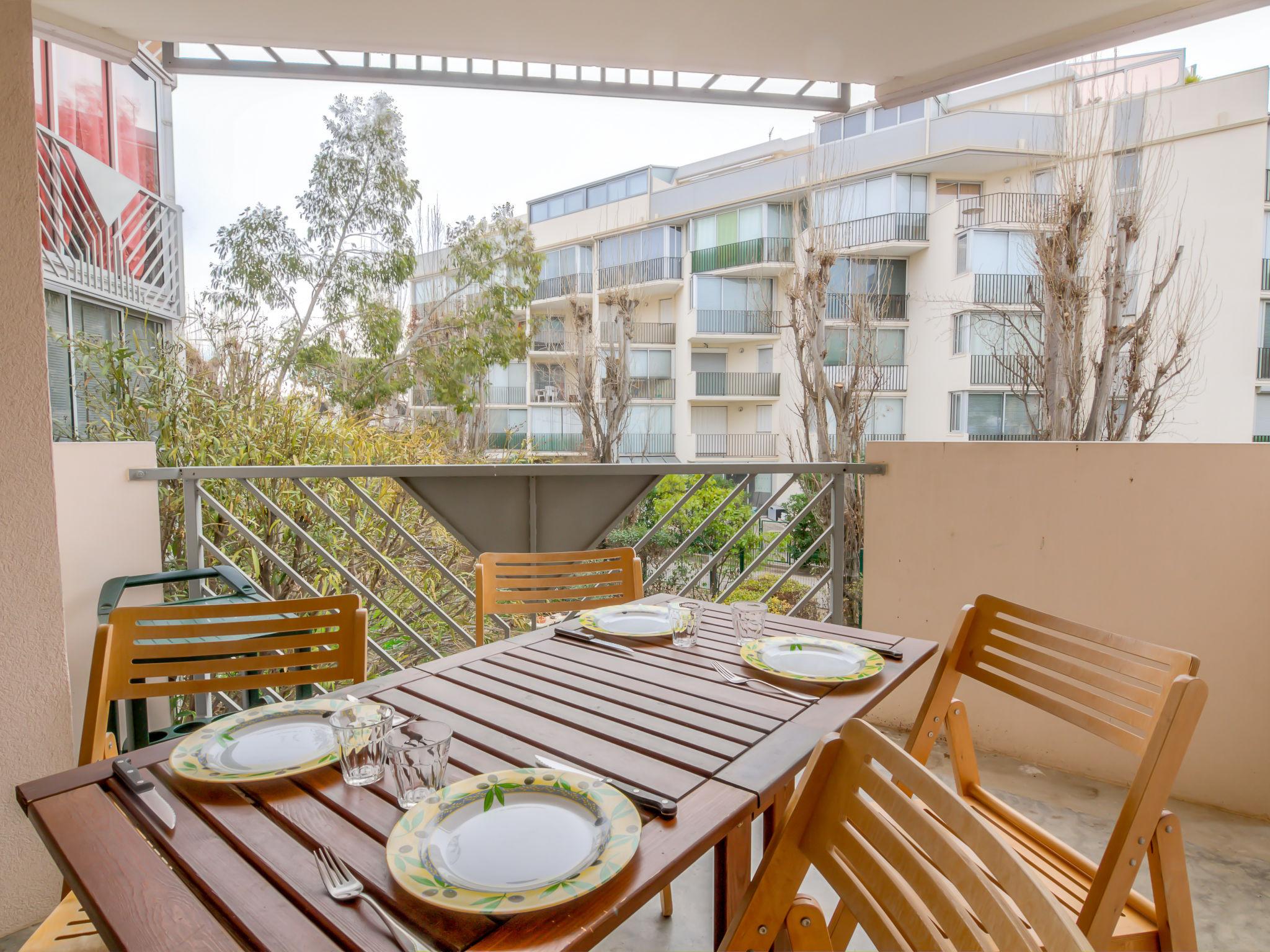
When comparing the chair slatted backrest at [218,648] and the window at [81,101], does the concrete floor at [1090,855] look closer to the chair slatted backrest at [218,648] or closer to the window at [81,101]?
the chair slatted backrest at [218,648]

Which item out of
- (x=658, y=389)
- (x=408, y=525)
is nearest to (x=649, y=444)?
(x=658, y=389)

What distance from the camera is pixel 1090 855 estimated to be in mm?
1781

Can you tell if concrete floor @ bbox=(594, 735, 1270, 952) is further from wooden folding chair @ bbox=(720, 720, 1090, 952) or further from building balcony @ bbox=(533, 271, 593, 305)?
building balcony @ bbox=(533, 271, 593, 305)

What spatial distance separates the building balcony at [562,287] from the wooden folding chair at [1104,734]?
7.66m

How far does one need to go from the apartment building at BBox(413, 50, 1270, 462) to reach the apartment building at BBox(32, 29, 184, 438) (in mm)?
2897

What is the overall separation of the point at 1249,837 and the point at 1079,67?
651 cm

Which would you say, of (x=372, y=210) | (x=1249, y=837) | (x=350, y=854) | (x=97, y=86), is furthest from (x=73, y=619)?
(x=372, y=210)

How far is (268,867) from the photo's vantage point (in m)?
0.68

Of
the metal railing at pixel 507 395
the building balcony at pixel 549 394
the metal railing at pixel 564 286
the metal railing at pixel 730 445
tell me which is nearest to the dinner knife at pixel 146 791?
the building balcony at pixel 549 394

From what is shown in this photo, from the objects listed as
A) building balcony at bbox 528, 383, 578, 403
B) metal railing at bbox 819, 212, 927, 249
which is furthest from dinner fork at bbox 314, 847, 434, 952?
metal railing at bbox 819, 212, 927, 249

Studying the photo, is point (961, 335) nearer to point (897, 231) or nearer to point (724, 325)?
point (897, 231)

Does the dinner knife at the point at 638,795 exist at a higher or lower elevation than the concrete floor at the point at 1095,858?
higher

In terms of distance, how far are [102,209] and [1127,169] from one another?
8266mm

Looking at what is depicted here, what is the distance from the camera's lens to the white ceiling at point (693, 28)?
2254mm
